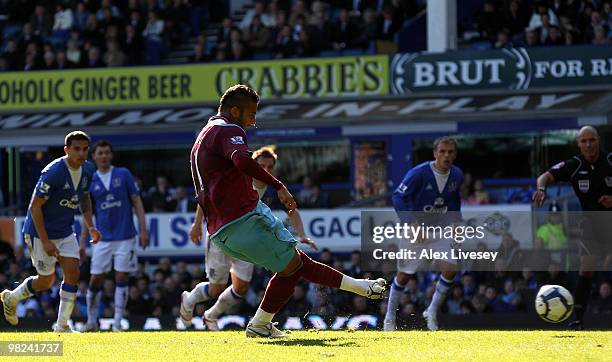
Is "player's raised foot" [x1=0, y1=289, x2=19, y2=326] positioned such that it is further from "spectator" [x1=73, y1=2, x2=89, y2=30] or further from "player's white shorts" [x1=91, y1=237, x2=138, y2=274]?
"spectator" [x1=73, y1=2, x2=89, y2=30]

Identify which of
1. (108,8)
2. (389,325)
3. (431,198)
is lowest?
(389,325)

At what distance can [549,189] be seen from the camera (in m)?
21.4

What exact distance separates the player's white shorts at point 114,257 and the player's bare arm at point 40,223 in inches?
127

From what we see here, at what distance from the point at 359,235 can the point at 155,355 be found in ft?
41.8

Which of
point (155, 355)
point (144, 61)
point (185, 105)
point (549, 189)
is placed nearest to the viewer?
point (155, 355)

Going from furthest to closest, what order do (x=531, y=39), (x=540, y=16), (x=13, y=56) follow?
1. (x=13, y=56)
2. (x=540, y=16)
3. (x=531, y=39)

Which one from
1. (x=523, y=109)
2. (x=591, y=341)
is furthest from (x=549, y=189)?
(x=591, y=341)

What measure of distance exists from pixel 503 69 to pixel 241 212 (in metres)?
13.3

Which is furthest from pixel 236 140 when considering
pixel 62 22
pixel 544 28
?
pixel 62 22

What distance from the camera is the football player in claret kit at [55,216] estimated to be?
12352mm

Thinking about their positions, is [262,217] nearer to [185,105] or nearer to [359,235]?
[359,235]

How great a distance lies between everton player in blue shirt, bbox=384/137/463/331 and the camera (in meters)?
13.8

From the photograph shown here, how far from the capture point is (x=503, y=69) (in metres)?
22.0

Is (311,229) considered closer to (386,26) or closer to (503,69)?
(503,69)
